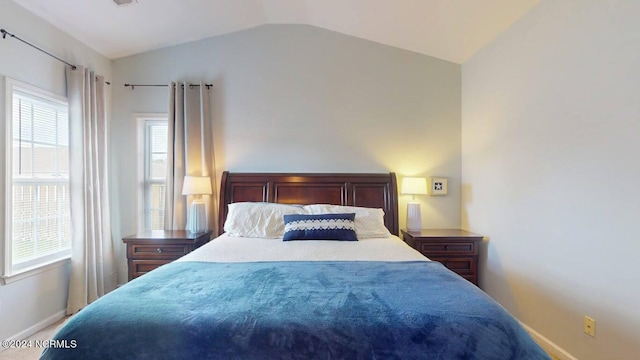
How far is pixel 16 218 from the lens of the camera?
238 cm

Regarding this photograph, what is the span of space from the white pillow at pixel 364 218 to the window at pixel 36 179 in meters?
2.35

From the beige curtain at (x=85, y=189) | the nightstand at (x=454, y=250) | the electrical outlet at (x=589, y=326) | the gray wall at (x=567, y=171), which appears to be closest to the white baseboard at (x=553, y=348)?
the gray wall at (x=567, y=171)

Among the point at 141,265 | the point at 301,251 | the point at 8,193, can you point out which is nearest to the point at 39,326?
the point at 141,265

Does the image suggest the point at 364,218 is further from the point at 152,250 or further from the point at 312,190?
the point at 152,250

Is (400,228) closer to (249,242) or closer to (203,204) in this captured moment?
(249,242)

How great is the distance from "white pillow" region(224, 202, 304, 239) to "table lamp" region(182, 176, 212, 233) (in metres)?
0.37

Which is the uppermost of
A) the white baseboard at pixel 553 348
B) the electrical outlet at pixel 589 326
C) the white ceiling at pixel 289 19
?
the white ceiling at pixel 289 19

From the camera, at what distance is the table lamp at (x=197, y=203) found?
10.0 ft

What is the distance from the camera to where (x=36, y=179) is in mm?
A: 2555

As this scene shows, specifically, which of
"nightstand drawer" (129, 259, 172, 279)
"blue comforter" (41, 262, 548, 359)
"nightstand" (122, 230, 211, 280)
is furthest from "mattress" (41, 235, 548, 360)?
"nightstand drawer" (129, 259, 172, 279)

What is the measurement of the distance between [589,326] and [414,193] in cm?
168

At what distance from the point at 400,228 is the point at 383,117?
1.30 meters

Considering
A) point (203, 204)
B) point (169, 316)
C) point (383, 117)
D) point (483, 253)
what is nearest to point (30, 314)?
point (203, 204)

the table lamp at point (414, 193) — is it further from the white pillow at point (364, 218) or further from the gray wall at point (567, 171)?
the gray wall at point (567, 171)
